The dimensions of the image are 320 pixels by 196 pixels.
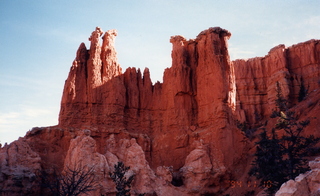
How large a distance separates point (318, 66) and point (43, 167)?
48211mm

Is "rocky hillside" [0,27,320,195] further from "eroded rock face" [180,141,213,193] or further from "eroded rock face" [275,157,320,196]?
"eroded rock face" [275,157,320,196]

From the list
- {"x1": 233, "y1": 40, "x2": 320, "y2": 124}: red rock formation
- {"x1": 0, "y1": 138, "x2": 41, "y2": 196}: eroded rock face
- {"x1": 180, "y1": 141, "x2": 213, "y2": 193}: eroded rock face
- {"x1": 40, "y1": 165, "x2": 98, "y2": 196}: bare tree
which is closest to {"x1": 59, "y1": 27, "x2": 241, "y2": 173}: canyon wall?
{"x1": 180, "y1": 141, "x2": 213, "y2": 193}: eroded rock face

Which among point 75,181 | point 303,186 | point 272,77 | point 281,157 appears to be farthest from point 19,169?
point 272,77

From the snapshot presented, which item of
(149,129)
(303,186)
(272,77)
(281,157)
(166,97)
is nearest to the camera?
(303,186)

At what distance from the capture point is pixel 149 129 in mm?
32562

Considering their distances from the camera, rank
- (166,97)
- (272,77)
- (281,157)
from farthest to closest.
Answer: (272,77)
(166,97)
(281,157)

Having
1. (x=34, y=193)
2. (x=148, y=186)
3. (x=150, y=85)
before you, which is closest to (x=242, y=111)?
(x=150, y=85)

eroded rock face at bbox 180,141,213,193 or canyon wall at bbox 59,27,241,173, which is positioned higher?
canyon wall at bbox 59,27,241,173

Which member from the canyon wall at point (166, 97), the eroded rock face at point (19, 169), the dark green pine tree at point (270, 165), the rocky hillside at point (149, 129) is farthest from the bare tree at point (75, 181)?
the dark green pine tree at point (270, 165)

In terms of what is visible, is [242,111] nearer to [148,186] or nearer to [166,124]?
[166,124]

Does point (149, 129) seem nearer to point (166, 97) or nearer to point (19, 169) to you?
point (166, 97)

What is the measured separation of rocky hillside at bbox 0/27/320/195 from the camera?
2498cm

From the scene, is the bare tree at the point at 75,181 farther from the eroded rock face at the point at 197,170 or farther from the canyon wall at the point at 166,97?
the eroded rock face at the point at 197,170

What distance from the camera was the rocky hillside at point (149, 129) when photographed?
24984 millimetres
